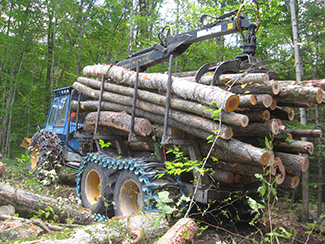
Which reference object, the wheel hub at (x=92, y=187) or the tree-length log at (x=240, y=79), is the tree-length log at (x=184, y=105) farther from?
the wheel hub at (x=92, y=187)

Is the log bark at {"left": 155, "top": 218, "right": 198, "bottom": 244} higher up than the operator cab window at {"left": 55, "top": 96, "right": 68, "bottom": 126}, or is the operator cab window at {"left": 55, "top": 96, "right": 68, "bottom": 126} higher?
the operator cab window at {"left": 55, "top": 96, "right": 68, "bottom": 126}

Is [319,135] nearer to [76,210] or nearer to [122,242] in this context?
[122,242]

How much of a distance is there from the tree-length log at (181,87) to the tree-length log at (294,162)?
3.76 ft

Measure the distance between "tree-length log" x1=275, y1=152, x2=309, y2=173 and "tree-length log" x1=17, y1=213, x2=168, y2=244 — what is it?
1.98 metres

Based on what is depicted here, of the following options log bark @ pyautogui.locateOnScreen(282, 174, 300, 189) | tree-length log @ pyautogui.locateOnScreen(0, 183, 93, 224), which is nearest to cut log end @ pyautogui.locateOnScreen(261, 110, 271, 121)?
log bark @ pyautogui.locateOnScreen(282, 174, 300, 189)

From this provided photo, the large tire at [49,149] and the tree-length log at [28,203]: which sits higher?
the large tire at [49,149]

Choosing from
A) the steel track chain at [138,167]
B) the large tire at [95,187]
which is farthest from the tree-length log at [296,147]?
the large tire at [95,187]

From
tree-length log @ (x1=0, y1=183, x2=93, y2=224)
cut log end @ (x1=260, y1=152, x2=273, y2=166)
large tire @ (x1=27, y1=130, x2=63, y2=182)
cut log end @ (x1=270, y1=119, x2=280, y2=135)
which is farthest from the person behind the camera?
large tire @ (x1=27, y1=130, x2=63, y2=182)

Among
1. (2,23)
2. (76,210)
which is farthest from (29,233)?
(2,23)

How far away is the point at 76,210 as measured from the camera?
4516 millimetres

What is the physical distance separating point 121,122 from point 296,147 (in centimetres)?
309

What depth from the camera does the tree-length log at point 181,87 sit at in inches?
140

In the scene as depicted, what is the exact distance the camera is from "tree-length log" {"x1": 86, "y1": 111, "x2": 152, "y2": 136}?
4.84m

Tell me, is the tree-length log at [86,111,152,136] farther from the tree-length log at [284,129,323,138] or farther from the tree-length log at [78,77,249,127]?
the tree-length log at [284,129,323,138]
